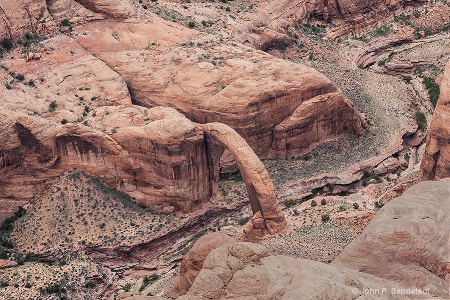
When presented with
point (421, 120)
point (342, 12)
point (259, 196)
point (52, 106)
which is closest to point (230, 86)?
point (259, 196)

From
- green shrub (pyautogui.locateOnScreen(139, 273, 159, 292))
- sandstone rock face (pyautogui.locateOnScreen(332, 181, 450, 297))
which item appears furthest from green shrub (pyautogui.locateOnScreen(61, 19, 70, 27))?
sandstone rock face (pyautogui.locateOnScreen(332, 181, 450, 297))

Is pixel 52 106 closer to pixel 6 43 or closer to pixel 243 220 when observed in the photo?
pixel 6 43

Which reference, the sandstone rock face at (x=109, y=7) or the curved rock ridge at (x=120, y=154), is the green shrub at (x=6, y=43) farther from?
the curved rock ridge at (x=120, y=154)

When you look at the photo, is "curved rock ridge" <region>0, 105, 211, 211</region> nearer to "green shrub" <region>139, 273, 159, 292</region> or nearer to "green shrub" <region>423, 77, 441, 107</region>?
"green shrub" <region>139, 273, 159, 292</region>

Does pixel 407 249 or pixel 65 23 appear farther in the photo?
pixel 65 23

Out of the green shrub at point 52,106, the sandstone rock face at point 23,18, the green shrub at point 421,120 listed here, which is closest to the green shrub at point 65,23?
the sandstone rock face at point 23,18

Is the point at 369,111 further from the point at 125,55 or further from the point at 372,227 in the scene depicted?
the point at 372,227
